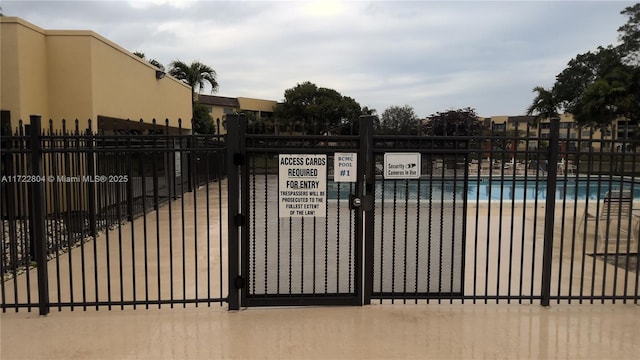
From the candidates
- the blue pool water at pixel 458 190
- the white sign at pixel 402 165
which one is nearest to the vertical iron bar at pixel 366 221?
the white sign at pixel 402 165

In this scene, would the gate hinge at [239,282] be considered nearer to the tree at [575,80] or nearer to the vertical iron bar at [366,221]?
the vertical iron bar at [366,221]

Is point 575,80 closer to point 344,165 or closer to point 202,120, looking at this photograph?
point 202,120

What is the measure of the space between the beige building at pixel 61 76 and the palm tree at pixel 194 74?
18381 mm

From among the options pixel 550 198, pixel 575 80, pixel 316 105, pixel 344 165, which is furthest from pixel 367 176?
pixel 575 80

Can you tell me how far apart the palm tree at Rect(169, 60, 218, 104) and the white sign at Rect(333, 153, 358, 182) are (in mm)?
27773

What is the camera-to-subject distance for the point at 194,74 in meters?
30.9

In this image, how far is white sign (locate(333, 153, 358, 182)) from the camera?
4.66 m

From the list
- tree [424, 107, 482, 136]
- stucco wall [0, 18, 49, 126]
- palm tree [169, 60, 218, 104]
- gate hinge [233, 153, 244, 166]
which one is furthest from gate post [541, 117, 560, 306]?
palm tree [169, 60, 218, 104]

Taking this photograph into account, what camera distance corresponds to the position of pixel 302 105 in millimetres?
46656

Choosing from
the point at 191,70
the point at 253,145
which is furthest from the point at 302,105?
the point at 253,145

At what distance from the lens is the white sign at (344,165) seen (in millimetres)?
4656

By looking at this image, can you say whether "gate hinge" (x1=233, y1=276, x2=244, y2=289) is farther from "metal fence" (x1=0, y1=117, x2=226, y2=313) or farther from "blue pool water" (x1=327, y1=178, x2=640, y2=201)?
"blue pool water" (x1=327, y1=178, x2=640, y2=201)

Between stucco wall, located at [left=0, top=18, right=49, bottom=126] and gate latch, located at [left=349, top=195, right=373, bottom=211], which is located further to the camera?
stucco wall, located at [left=0, top=18, right=49, bottom=126]

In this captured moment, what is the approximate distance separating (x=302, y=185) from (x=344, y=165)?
47 cm
